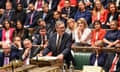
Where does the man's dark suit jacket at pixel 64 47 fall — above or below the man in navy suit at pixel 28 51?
above

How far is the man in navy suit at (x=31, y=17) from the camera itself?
10587mm

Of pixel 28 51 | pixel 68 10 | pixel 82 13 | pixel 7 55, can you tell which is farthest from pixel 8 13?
pixel 28 51

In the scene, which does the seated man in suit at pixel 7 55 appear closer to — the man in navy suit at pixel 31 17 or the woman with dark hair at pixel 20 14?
the man in navy suit at pixel 31 17

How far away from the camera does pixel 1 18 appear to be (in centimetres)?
1117

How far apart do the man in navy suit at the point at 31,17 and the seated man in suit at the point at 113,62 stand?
4.36m

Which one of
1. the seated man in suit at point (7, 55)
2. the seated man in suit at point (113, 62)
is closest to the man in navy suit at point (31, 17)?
the seated man in suit at point (7, 55)

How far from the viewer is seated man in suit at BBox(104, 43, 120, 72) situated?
6.31 metres

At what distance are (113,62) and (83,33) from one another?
1.94 metres

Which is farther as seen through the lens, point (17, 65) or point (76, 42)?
point (76, 42)

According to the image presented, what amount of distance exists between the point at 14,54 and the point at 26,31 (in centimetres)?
197

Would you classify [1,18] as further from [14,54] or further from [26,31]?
[14,54]

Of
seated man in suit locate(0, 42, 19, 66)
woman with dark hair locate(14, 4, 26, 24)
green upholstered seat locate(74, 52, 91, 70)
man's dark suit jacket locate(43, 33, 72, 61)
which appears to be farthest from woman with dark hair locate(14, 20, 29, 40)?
man's dark suit jacket locate(43, 33, 72, 61)

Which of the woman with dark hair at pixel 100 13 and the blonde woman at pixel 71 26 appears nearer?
the blonde woman at pixel 71 26

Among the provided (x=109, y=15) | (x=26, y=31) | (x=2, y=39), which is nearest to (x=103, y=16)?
(x=109, y=15)
